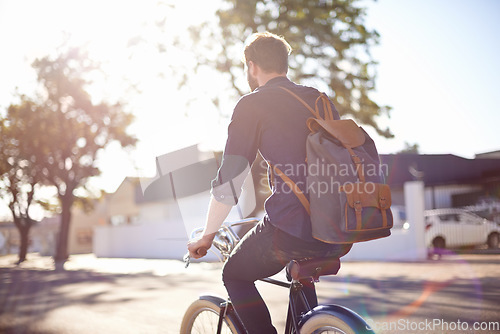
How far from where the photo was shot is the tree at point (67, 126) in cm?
2678

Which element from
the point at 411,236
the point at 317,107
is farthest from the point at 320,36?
the point at 317,107

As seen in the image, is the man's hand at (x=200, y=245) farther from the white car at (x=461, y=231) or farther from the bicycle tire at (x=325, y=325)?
the white car at (x=461, y=231)

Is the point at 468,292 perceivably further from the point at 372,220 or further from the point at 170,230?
the point at 170,230

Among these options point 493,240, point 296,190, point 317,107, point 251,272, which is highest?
point 317,107

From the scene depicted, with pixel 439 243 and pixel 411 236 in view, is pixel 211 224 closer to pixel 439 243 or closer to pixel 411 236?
pixel 411 236

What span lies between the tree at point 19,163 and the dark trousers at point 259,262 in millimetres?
27783

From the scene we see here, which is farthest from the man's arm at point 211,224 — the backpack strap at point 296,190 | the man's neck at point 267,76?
the man's neck at point 267,76

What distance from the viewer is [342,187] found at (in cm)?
196

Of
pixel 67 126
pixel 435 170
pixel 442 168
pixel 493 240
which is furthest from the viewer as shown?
pixel 442 168

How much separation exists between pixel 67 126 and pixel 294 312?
2750 cm

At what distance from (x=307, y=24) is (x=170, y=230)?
42.3ft

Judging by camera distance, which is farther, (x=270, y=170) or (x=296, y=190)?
(x=270, y=170)

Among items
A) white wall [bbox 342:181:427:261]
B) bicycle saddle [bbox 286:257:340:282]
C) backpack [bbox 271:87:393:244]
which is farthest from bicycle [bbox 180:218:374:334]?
white wall [bbox 342:181:427:261]

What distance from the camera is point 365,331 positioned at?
1.96 m
